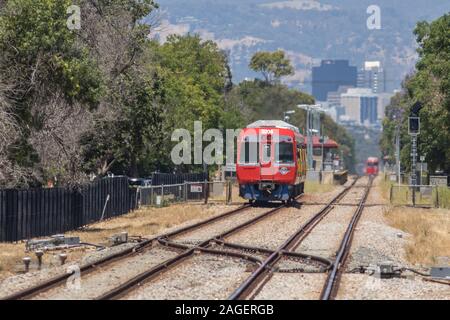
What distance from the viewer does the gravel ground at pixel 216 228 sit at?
2666cm

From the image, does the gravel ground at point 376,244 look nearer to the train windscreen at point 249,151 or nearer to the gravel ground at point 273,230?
the gravel ground at point 273,230

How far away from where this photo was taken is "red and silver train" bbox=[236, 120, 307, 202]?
139ft

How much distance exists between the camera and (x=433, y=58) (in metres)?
61.2

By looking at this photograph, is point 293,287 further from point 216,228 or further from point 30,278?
point 216,228

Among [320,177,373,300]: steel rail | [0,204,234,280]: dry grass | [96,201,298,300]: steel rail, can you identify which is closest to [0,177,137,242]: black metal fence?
[0,204,234,280]: dry grass

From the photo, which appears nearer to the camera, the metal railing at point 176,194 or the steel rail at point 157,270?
the steel rail at point 157,270

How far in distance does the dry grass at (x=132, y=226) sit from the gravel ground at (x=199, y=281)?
307cm

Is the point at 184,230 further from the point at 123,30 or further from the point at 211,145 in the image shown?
the point at 211,145

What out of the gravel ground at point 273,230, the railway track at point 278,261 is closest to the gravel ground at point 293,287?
the railway track at point 278,261

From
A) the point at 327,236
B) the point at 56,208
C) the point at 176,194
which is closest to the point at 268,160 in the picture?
the point at 176,194

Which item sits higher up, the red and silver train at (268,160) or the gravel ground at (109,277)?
the red and silver train at (268,160)
